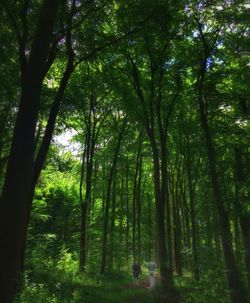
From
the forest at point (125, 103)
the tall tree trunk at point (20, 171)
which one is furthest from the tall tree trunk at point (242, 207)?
the tall tree trunk at point (20, 171)

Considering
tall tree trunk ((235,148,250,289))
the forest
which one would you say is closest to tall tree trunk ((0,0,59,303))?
the forest

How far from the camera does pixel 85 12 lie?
11.2 m

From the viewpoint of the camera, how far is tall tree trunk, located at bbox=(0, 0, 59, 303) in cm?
620

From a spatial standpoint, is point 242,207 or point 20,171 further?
point 242,207

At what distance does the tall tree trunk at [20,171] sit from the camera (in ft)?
20.3

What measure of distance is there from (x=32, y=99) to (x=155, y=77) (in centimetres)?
1061

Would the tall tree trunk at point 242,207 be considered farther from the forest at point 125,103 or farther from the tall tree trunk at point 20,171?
the tall tree trunk at point 20,171

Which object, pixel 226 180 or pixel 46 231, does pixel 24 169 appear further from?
pixel 46 231

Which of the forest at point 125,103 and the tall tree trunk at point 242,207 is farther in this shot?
the tall tree trunk at point 242,207

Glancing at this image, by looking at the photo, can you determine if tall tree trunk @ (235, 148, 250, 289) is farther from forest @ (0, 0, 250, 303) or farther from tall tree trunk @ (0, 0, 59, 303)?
tall tree trunk @ (0, 0, 59, 303)

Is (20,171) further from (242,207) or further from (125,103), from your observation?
(125,103)

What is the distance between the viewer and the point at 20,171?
21.5 feet

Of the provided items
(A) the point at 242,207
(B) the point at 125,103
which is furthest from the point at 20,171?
(B) the point at 125,103

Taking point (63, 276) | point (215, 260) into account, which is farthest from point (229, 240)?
point (63, 276)
